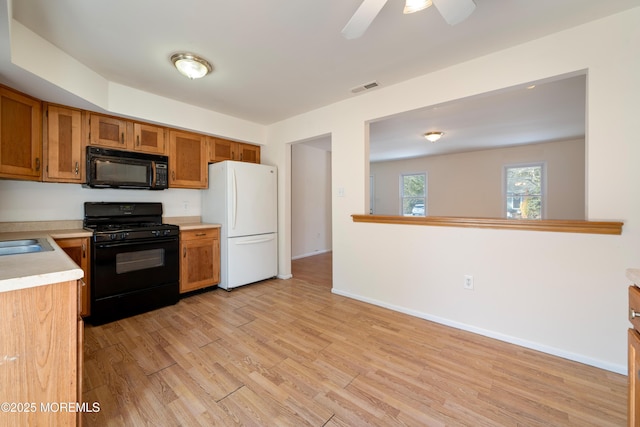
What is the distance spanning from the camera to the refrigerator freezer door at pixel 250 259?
11.1ft

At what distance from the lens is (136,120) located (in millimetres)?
2949

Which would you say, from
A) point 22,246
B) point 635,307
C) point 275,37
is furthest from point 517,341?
point 22,246

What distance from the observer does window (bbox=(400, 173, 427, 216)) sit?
7223mm

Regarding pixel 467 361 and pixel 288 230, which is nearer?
pixel 467 361

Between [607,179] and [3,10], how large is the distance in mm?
3771

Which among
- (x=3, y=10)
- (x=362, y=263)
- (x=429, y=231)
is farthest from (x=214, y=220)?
(x=429, y=231)

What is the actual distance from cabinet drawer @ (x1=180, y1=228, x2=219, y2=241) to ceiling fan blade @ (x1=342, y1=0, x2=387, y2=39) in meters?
2.76

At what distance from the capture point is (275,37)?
1989mm

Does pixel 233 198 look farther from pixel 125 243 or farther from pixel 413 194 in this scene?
pixel 413 194

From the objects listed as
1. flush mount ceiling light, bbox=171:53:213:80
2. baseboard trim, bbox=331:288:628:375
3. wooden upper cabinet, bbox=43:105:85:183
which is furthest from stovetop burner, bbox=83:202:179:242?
baseboard trim, bbox=331:288:628:375

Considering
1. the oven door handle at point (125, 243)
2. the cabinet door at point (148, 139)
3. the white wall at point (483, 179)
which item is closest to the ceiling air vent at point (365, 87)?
the cabinet door at point (148, 139)

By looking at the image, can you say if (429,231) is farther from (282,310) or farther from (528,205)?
(528,205)

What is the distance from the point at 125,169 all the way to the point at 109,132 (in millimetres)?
412

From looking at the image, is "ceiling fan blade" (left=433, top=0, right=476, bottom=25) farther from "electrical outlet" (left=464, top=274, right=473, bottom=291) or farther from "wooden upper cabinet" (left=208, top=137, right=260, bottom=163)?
"wooden upper cabinet" (left=208, top=137, right=260, bottom=163)
